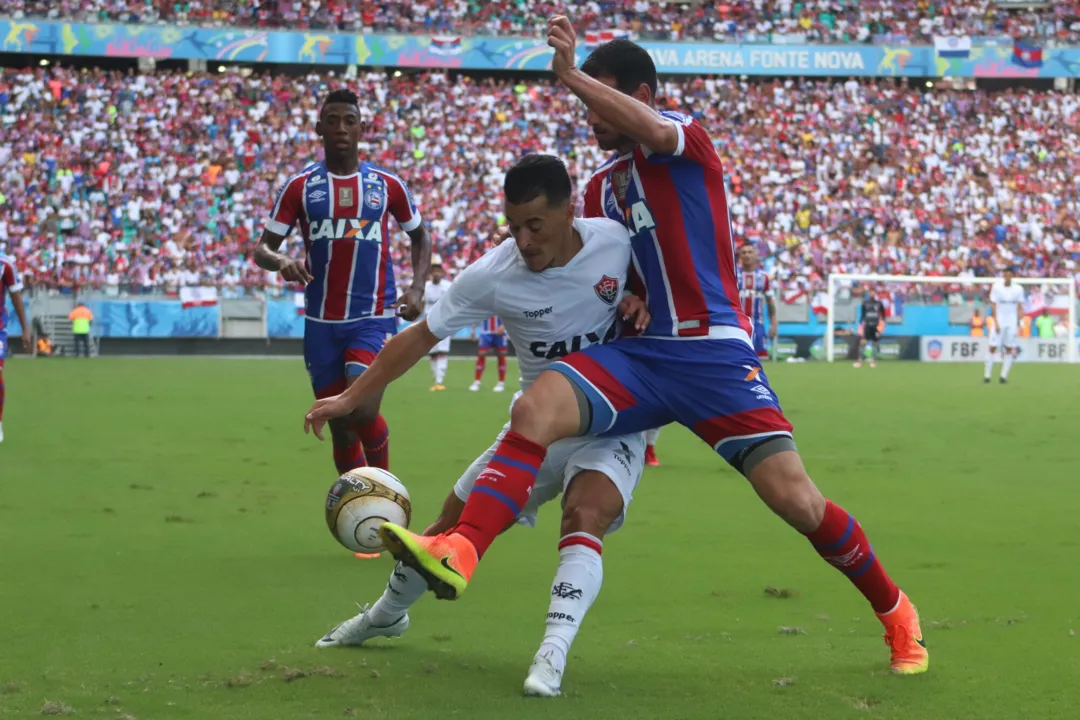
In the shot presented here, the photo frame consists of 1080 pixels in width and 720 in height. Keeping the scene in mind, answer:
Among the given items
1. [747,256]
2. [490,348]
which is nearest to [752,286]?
[747,256]

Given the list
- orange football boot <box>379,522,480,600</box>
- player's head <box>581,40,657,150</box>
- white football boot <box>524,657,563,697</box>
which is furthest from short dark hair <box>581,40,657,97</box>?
white football boot <box>524,657,563,697</box>

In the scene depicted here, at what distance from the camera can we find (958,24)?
164 ft

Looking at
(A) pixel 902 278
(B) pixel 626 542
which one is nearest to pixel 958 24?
(A) pixel 902 278

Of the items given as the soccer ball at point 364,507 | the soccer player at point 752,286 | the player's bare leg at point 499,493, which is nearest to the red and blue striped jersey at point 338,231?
the soccer ball at point 364,507

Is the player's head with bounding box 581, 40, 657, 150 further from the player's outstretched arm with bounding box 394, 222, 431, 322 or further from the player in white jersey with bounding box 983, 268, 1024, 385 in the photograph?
the player in white jersey with bounding box 983, 268, 1024, 385

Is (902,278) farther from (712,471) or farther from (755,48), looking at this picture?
(712,471)

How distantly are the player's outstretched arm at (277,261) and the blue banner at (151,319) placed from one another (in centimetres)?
2721

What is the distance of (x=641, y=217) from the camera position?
199 inches

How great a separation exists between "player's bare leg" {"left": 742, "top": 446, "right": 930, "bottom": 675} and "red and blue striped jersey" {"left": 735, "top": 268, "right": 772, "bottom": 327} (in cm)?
1202

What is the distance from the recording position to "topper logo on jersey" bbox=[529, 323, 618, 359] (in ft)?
16.6

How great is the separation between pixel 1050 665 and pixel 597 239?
2220mm

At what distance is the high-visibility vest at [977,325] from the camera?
37.2 metres

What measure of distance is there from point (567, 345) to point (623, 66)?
41.2 inches

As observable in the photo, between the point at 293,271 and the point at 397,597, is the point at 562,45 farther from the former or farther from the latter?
the point at 293,271
